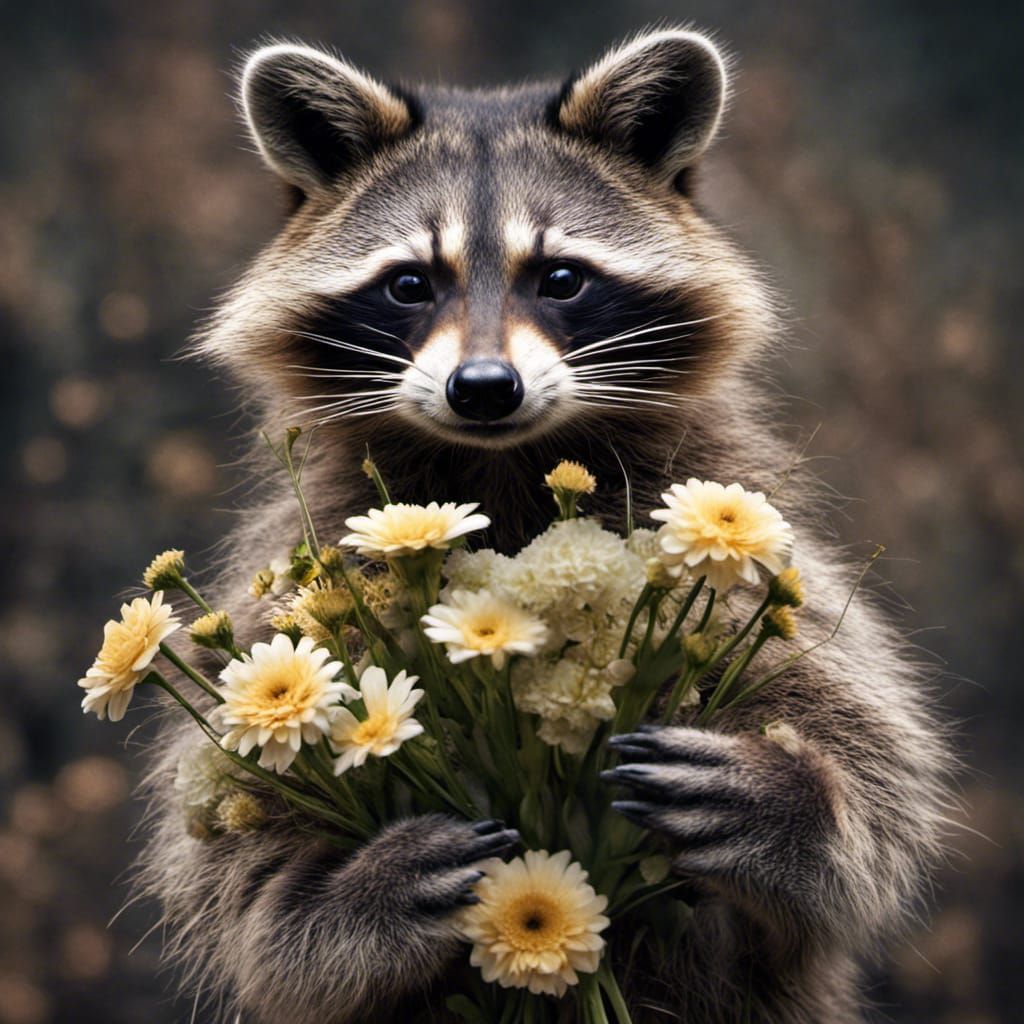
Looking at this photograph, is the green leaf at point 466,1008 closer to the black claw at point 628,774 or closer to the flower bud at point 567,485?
the black claw at point 628,774

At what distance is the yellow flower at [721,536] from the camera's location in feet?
5.10

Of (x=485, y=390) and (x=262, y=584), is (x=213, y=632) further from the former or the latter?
(x=485, y=390)

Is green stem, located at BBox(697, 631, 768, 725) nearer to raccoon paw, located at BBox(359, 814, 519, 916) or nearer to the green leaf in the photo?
raccoon paw, located at BBox(359, 814, 519, 916)

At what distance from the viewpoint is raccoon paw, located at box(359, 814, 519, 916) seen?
5.64 ft

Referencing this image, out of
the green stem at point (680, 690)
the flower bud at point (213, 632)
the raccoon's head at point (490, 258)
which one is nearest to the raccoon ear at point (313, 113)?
the raccoon's head at point (490, 258)

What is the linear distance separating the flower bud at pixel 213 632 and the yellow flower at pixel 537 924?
0.46 meters

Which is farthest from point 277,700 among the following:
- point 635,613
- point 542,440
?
point 542,440

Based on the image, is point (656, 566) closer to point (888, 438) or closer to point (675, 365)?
point (675, 365)

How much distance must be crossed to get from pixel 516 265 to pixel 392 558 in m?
0.70

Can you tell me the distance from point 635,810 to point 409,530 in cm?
49

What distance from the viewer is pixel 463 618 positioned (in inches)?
62.4

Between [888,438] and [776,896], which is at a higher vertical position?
[776,896]

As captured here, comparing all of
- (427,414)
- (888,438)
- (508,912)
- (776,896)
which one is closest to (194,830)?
(508,912)

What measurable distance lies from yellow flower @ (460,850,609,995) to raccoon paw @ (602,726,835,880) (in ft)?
0.45
